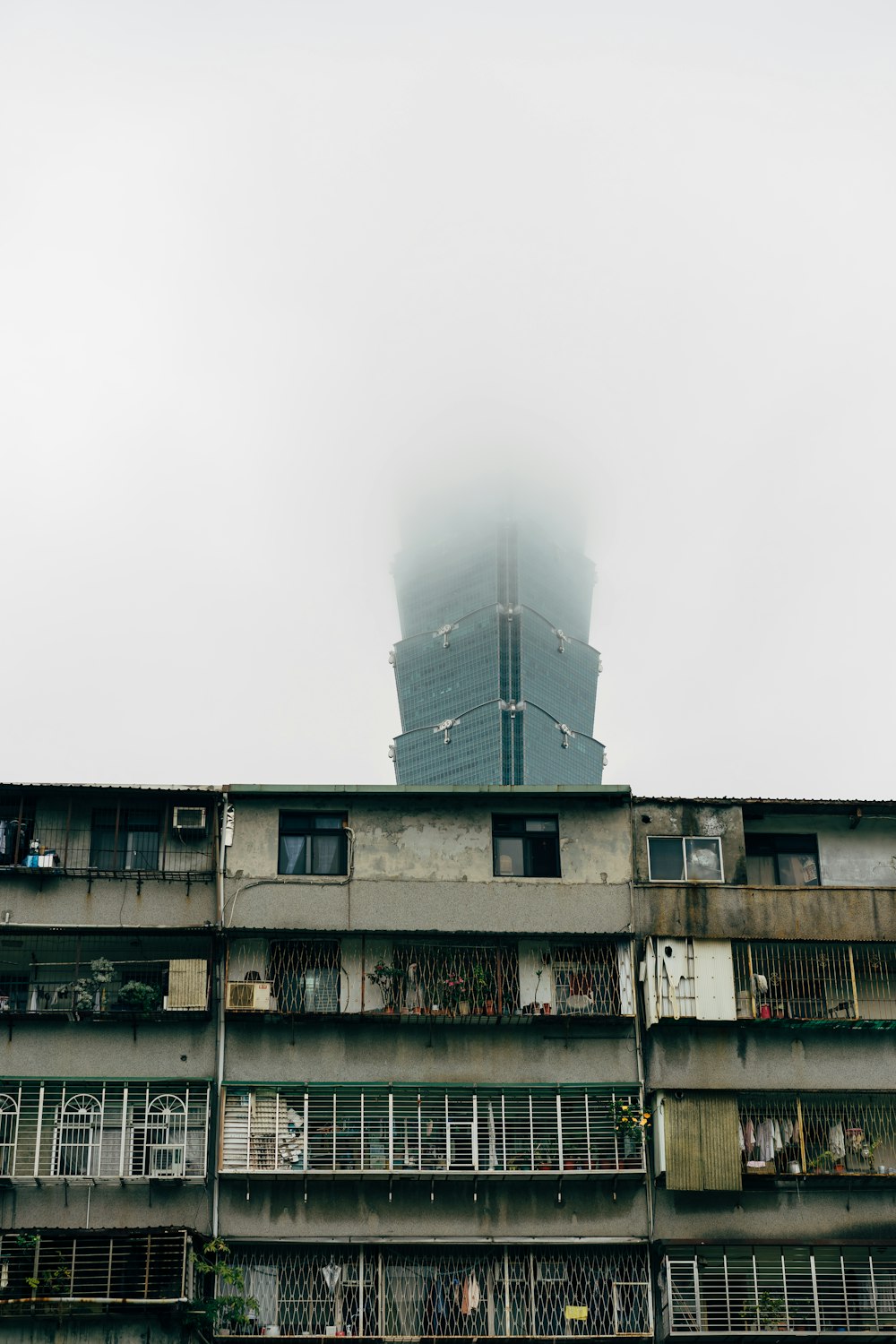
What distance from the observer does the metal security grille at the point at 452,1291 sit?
1379 inches

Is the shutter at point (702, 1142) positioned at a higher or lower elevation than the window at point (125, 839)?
lower

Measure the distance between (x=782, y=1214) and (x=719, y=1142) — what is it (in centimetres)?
210

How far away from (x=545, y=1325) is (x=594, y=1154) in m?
3.64

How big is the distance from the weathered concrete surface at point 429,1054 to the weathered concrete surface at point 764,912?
2.81 meters

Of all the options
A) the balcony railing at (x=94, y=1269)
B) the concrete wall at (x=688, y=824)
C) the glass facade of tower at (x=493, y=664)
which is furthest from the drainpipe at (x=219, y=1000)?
the glass facade of tower at (x=493, y=664)

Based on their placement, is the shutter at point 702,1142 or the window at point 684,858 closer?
the shutter at point 702,1142

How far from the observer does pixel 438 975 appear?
3775cm

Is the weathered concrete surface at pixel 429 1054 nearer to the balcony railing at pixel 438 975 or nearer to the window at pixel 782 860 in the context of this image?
the balcony railing at pixel 438 975

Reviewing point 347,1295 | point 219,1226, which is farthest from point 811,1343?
point 219,1226

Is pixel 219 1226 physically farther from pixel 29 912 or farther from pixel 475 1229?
pixel 29 912

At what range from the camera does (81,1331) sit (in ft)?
104

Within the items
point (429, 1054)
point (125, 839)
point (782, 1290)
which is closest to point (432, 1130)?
point (429, 1054)

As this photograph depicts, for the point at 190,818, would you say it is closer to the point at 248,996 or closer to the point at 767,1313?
the point at 248,996

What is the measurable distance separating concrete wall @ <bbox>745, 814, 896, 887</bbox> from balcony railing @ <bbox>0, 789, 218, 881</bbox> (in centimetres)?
1305
